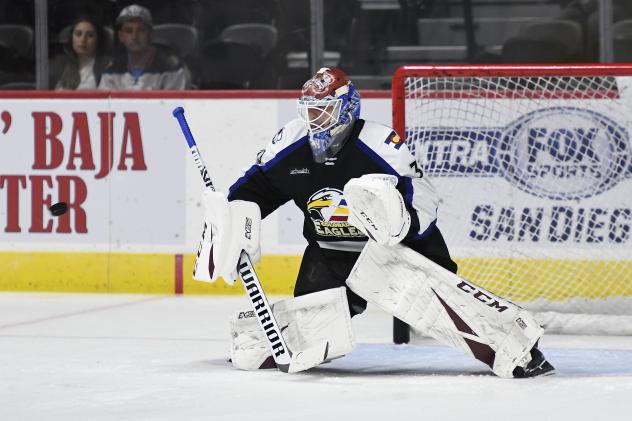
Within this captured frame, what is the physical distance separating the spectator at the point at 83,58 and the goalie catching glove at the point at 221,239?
2.91 meters

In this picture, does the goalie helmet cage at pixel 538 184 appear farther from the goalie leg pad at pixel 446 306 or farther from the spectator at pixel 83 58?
the spectator at pixel 83 58

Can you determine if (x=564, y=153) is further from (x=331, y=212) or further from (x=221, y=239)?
(x=221, y=239)

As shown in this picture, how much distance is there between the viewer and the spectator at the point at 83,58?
7309 mm

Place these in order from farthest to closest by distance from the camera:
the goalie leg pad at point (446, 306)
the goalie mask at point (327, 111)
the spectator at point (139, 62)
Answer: the spectator at point (139, 62) < the goalie mask at point (327, 111) < the goalie leg pad at point (446, 306)

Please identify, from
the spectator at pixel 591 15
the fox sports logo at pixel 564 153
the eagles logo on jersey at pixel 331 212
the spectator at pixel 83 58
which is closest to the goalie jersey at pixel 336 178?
the eagles logo on jersey at pixel 331 212

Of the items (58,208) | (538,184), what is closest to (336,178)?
(58,208)

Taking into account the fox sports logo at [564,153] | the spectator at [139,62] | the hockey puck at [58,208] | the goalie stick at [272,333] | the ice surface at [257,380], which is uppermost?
the spectator at [139,62]

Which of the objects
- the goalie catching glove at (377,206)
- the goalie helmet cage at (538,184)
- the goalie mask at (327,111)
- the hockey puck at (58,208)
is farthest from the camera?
the goalie helmet cage at (538,184)

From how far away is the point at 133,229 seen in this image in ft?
23.0

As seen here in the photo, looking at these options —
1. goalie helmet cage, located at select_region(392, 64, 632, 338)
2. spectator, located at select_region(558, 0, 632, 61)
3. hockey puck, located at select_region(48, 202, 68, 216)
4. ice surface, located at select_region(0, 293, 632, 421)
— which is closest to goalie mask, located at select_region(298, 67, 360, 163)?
ice surface, located at select_region(0, 293, 632, 421)

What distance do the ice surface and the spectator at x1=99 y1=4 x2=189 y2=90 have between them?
5.34ft

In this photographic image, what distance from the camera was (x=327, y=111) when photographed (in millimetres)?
4492

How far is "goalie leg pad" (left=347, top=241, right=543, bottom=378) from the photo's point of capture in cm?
439

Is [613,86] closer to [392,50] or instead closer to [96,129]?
[392,50]
